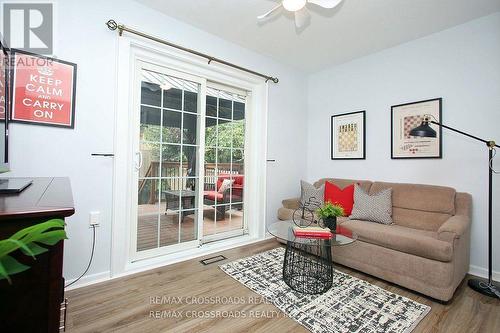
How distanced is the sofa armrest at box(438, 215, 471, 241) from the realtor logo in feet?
11.6

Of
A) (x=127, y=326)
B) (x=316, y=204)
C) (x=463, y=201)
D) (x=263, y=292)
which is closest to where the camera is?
(x=127, y=326)

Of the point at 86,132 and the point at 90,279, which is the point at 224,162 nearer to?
the point at 86,132

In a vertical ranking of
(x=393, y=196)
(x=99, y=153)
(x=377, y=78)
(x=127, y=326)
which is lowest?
(x=127, y=326)

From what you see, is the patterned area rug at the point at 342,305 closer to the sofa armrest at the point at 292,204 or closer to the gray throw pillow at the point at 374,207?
the gray throw pillow at the point at 374,207

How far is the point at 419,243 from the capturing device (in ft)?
6.53

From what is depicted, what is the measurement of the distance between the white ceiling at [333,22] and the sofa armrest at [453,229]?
202 centimetres

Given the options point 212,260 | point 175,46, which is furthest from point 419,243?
point 175,46

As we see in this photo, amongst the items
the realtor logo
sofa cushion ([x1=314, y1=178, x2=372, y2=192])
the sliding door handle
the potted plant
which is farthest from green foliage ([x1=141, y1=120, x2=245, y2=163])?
the potted plant

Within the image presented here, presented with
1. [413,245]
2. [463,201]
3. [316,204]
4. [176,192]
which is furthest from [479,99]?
[176,192]

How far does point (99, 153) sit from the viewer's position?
215 cm

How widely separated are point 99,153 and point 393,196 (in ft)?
10.4

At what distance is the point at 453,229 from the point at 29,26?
12.4 feet

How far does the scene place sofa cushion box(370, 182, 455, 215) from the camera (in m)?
2.47

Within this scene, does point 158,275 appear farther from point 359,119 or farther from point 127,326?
point 359,119
